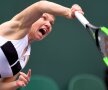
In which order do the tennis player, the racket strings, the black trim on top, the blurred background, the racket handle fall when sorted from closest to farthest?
the racket strings → the racket handle → the tennis player → the black trim on top → the blurred background

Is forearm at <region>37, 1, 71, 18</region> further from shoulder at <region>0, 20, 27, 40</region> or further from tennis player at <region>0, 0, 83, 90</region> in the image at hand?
shoulder at <region>0, 20, 27, 40</region>

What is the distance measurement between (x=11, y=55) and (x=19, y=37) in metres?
0.12

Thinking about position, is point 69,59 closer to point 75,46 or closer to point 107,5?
point 75,46

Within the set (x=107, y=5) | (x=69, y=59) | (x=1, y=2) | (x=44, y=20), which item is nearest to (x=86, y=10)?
(x=107, y=5)

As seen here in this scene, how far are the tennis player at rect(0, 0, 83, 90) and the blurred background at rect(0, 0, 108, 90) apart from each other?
85.5 inches

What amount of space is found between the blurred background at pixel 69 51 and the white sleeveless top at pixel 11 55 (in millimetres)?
2246

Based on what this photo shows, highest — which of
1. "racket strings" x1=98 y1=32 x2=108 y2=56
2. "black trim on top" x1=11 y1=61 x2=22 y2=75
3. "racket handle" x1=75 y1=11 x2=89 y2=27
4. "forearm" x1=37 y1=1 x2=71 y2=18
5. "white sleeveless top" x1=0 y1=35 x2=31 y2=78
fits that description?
"forearm" x1=37 y1=1 x2=71 y2=18

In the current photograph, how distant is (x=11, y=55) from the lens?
263 cm

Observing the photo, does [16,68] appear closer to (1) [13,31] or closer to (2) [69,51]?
(1) [13,31]

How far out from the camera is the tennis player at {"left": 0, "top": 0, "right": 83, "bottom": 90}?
8.30 ft

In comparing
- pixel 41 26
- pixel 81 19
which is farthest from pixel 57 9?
pixel 41 26

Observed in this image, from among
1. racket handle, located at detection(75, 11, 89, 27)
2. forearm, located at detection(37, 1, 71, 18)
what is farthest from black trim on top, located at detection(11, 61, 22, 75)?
racket handle, located at detection(75, 11, 89, 27)

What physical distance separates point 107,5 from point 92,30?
2.76m

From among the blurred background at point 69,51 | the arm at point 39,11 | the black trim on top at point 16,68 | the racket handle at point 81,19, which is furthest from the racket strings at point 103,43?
the blurred background at point 69,51
